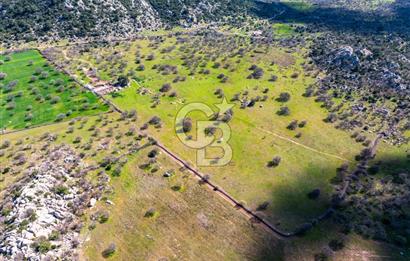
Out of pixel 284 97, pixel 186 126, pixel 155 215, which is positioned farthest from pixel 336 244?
pixel 284 97

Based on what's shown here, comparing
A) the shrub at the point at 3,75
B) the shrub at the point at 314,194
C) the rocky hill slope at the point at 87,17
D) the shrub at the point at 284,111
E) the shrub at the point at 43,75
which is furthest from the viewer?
the rocky hill slope at the point at 87,17

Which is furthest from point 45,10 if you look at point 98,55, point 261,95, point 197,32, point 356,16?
point 356,16

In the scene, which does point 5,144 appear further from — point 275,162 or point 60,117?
point 275,162

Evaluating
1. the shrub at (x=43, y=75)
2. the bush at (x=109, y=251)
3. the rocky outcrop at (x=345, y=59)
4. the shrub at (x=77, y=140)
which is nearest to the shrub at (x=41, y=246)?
the bush at (x=109, y=251)

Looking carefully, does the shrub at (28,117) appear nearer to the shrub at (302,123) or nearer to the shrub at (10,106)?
the shrub at (10,106)

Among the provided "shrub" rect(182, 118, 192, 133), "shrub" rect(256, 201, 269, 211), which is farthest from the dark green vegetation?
"shrub" rect(256, 201, 269, 211)

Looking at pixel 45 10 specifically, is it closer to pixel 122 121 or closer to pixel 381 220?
pixel 122 121

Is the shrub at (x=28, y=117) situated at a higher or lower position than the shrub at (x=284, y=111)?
lower
